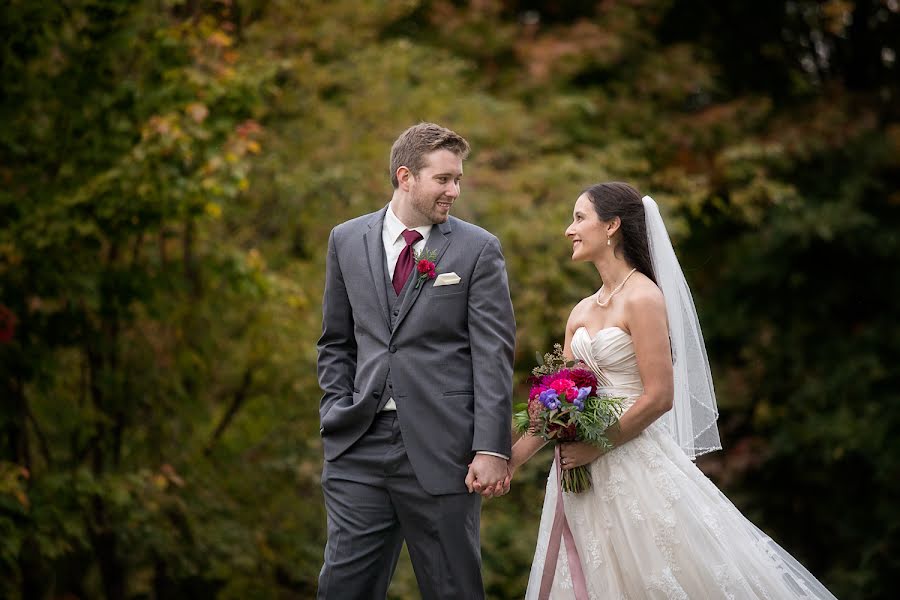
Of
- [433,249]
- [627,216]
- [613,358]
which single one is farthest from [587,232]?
[433,249]

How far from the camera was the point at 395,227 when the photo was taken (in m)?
4.19

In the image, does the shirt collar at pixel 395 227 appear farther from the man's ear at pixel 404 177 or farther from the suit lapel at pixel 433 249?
the man's ear at pixel 404 177

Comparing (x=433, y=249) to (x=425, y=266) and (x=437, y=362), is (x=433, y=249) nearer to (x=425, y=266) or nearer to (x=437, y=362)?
(x=425, y=266)

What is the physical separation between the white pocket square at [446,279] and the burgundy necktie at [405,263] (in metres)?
0.15

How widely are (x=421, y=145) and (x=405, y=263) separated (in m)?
0.44

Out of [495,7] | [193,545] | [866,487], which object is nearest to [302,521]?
[193,545]

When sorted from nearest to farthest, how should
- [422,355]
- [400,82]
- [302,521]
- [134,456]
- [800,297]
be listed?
[422,355] → [134,456] → [302,521] → [400,82] → [800,297]

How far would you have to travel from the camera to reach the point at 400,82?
374 inches

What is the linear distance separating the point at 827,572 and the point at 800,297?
316 centimetres

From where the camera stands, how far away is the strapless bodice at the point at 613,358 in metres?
4.20

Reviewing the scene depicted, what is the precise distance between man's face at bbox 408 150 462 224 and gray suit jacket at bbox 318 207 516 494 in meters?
0.12

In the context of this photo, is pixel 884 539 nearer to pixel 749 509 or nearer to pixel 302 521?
pixel 749 509

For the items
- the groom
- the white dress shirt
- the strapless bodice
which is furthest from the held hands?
the white dress shirt

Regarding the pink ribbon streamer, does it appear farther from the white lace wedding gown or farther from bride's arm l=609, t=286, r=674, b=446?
bride's arm l=609, t=286, r=674, b=446
